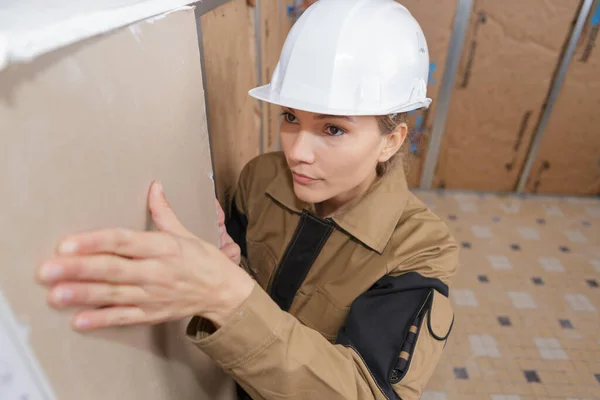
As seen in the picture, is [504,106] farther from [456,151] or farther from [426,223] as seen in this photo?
[426,223]

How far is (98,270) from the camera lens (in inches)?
13.2

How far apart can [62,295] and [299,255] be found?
2.13ft

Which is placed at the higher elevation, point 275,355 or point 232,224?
point 275,355

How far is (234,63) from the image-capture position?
3.26 feet

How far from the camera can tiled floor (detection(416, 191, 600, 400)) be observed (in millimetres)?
1684

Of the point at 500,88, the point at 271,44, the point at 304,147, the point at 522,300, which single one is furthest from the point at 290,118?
the point at 500,88

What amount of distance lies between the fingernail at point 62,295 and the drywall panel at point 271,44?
113 centimetres

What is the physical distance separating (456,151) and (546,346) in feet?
4.06

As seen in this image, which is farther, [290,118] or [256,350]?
[290,118]

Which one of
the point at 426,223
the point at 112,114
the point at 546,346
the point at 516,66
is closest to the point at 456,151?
the point at 516,66

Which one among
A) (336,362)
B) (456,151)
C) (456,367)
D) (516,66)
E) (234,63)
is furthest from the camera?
(456,151)

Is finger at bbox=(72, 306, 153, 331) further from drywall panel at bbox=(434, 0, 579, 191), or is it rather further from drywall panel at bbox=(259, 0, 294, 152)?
drywall panel at bbox=(434, 0, 579, 191)

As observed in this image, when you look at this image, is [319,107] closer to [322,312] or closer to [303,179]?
[303,179]

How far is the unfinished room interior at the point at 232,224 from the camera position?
0.98 feet
